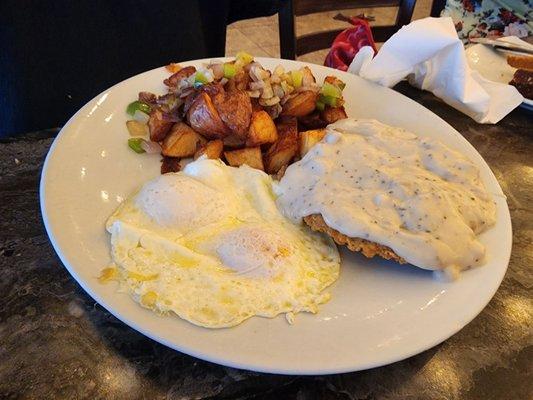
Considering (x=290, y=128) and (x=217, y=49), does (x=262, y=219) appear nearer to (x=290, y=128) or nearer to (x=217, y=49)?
(x=290, y=128)

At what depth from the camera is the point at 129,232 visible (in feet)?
3.93

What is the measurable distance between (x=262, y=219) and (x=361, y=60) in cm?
102

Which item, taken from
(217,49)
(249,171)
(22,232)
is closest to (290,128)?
(249,171)

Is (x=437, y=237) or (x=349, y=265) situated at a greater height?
(x=437, y=237)

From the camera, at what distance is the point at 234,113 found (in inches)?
59.9

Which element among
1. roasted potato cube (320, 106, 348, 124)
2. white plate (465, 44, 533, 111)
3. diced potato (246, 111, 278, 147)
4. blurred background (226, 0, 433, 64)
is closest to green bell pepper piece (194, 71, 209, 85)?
diced potato (246, 111, 278, 147)

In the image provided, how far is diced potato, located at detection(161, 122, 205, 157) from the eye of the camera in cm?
154

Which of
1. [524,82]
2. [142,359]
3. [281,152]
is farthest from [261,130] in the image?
[524,82]

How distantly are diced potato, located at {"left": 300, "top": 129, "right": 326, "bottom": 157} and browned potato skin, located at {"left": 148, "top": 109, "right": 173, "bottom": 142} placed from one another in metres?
0.45

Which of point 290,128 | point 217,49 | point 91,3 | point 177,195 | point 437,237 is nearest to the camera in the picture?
point 437,237

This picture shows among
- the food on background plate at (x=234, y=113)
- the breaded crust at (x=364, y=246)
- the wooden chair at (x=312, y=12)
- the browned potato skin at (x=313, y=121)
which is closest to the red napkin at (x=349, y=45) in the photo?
the wooden chair at (x=312, y=12)

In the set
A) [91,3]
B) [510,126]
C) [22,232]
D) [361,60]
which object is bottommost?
[510,126]

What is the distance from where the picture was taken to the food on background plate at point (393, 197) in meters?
1.18

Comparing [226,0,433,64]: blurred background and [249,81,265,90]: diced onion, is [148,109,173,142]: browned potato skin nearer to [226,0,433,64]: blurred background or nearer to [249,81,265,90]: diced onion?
[249,81,265,90]: diced onion
